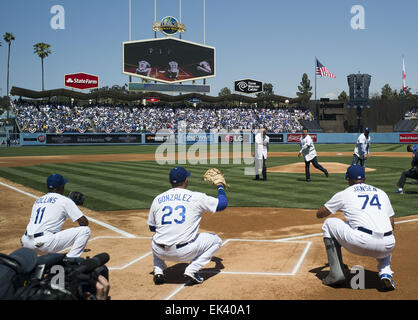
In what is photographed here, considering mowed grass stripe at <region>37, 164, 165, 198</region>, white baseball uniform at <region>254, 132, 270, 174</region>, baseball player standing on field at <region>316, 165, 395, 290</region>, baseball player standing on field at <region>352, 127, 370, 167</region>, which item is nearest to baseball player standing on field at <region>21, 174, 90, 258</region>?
baseball player standing on field at <region>316, 165, 395, 290</region>

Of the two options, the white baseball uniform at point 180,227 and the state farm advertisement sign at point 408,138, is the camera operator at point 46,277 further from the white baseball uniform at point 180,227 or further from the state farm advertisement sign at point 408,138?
the state farm advertisement sign at point 408,138

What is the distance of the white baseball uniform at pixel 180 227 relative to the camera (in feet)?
18.6

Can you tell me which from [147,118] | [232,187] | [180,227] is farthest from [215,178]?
[147,118]

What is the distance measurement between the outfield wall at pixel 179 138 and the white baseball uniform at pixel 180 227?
4920cm

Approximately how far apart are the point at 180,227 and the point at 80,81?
66438 millimetres

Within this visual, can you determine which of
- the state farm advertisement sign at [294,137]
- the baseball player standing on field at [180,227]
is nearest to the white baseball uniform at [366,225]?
the baseball player standing on field at [180,227]

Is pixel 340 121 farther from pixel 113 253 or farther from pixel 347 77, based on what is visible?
pixel 113 253

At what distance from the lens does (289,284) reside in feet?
18.8

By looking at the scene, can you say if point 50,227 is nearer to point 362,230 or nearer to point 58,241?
point 58,241

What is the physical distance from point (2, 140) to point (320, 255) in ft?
183

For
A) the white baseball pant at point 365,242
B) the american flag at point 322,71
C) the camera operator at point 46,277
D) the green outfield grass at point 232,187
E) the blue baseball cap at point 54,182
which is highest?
the american flag at point 322,71

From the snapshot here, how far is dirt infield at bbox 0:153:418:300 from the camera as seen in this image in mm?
5453

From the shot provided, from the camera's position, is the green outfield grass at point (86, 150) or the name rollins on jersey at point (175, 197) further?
the green outfield grass at point (86, 150)

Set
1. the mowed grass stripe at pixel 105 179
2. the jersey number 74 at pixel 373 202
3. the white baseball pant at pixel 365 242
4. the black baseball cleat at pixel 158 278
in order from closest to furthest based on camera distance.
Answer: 1. the white baseball pant at pixel 365 242
2. the jersey number 74 at pixel 373 202
3. the black baseball cleat at pixel 158 278
4. the mowed grass stripe at pixel 105 179
